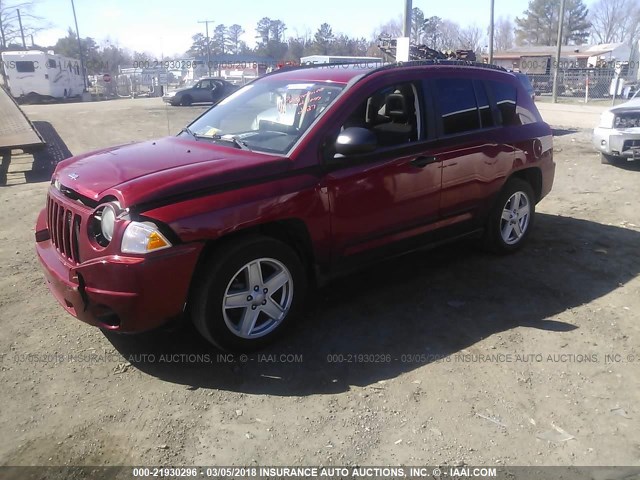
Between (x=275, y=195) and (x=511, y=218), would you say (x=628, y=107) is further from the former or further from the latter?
(x=275, y=195)

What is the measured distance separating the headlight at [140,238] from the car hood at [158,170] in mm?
137

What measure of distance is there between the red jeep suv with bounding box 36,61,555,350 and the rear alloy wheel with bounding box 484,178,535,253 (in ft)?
0.08

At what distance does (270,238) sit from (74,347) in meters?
1.60

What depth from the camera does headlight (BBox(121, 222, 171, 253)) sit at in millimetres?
3121

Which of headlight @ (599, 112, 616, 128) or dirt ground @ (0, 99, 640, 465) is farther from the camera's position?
headlight @ (599, 112, 616, 128)

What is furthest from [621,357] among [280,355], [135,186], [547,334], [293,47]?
[293,47]

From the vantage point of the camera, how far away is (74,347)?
3.86 metres

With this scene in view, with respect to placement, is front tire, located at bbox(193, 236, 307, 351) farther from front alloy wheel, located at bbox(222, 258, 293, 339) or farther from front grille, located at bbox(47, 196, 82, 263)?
front grille, located at bbox(47, 196, 82, 263)

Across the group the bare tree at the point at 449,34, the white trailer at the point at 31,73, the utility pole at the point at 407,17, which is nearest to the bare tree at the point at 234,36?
the bare tree at the point at 449,34

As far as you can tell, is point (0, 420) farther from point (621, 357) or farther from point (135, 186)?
point (621, 357)

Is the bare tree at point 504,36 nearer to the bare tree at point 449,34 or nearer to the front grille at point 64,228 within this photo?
the bare tree at point 449,34

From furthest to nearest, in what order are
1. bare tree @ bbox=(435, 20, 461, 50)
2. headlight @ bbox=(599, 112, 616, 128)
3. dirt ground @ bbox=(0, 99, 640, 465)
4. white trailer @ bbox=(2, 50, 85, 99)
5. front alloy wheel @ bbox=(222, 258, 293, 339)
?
bare tree @ bbox=(435, 20, 461, 50), white trailer @ bbox=(2, 50, 85, 99), headlight @ bbox=(599, 112, 616, 128), front alloy wheel @ bbox=(222, 258, 293, 339), dirt ground @ bbox=(0, 99, 640, 465)

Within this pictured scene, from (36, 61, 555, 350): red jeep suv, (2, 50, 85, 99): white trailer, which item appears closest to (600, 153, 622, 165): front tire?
(36, 61, 555, 350): red jeep suv

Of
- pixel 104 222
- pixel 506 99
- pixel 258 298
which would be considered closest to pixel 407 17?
pixel 506 99
